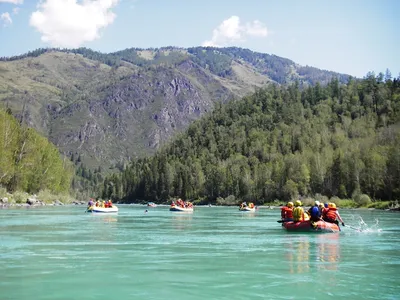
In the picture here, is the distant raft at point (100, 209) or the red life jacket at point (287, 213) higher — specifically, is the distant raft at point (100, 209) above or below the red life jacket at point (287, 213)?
below

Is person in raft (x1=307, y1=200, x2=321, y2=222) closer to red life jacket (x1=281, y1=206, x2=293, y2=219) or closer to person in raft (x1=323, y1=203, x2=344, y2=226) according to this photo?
person in raft (x1=323, y1=203, x2=344, y2=226)

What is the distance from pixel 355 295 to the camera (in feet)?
66.0

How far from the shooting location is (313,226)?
46688 mm

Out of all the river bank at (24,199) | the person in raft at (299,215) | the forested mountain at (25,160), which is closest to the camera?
the person in raft at (299,215)

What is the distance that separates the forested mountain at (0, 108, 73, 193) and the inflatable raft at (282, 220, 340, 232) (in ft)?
259

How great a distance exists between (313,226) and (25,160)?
310 ft

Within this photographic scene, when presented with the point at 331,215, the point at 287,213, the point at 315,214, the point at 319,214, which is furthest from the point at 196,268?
the point at 287,213

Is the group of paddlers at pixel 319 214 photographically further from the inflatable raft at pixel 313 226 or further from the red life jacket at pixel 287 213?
the red life jacket at pixel 287 213

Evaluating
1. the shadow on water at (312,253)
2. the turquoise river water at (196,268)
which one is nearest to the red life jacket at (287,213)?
the shadow on water at (312,253)

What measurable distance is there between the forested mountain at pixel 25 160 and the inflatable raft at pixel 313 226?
259ft

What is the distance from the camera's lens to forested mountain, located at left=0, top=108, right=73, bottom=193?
11425 cm

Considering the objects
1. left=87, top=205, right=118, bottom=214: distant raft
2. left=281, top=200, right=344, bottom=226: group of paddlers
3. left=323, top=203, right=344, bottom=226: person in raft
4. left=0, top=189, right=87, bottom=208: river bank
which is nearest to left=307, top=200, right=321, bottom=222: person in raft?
left=281, top=200, right=344, bottom=226: group of paddlers

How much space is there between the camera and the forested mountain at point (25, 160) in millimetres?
114250

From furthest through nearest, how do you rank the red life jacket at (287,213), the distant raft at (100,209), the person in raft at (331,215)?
the distant raft at (100,209), the red life jacket at (287,213), the person in raft at (331,215)
